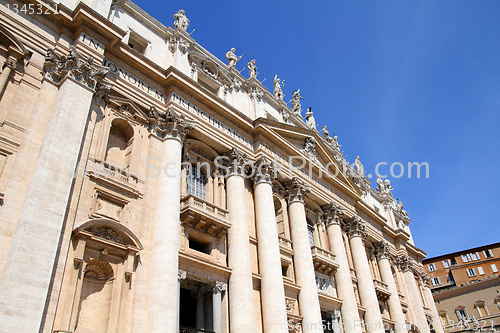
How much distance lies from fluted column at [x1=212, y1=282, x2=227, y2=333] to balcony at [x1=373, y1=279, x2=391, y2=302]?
1743 cm

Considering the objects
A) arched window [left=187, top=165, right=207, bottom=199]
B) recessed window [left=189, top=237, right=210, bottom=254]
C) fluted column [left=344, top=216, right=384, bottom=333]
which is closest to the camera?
recessed window [left=189, top=237, right=210, bottom=254]

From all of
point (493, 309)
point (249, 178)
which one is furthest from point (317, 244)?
point (493, 309)

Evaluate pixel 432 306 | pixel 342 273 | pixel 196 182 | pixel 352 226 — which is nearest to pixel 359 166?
pixel 352 226

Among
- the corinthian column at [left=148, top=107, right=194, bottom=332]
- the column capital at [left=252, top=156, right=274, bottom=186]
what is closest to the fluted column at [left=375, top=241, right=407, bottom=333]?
the column capital at [left=252, top=156, right=274, bottom=186]

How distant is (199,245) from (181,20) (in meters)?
14.2

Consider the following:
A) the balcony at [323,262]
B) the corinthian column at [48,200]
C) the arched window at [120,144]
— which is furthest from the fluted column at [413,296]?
the corinthian column at [48,200]

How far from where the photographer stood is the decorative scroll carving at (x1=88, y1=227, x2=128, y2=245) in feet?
53.1

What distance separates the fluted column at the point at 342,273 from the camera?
26.5m

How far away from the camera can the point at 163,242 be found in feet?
57.6

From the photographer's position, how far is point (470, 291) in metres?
52.5

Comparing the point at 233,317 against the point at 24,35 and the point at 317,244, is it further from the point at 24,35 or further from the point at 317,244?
the point at 24,35

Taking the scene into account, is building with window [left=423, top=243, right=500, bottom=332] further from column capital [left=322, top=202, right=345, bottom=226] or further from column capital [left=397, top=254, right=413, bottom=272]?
column capital [left=322, top=202, right=345, bottom=226]

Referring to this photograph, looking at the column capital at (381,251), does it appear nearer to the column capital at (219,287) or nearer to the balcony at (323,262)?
the balcony at (323,262)

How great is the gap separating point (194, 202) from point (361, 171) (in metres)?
26.3
